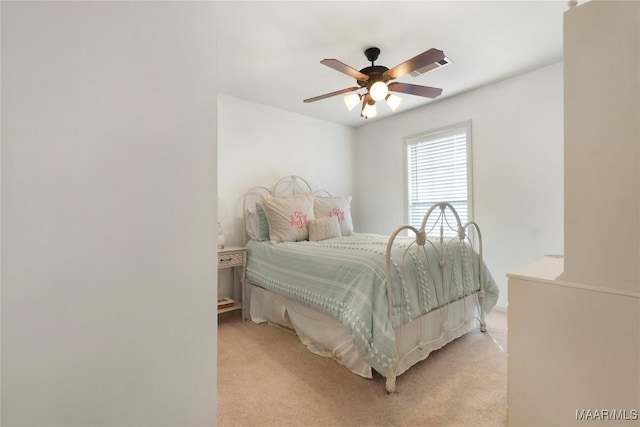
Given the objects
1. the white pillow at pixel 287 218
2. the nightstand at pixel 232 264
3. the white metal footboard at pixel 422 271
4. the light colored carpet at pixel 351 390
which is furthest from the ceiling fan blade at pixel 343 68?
the light colored carpet at pixel 351 390

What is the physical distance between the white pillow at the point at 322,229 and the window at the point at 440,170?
4.23ft

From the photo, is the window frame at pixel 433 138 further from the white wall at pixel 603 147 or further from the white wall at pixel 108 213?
the white wall at pixel 108 213

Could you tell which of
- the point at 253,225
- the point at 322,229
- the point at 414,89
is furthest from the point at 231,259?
the point at 414,89

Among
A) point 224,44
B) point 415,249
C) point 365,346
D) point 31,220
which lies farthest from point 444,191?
point 31,220

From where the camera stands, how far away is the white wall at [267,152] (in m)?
3.24

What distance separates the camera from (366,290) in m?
1.72

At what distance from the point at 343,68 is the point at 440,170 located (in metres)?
2.15

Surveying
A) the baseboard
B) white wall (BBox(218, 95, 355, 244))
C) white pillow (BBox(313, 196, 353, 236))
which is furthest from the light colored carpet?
white wall (BBox(218, 95, 355, 244))

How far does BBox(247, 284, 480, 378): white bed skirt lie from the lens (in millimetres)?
1830

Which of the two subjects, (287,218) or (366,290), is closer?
(366,290)

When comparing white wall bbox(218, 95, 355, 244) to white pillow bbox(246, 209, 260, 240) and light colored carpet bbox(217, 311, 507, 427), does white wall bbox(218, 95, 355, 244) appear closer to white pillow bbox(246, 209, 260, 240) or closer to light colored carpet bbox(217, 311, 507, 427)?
white pillow bbox(246, 209, 260, 240)

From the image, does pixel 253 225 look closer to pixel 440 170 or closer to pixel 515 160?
pixel 440 170

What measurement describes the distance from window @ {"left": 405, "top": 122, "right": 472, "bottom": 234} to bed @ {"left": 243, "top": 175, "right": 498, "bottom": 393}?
1.11 m

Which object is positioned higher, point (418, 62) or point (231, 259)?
point (418, 62)
